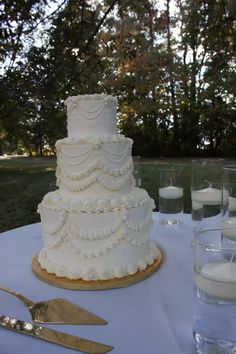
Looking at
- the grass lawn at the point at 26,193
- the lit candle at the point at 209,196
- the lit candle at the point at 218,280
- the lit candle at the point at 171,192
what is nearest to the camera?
the lit candle at the point at 218,280

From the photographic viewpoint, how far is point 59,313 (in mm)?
1000

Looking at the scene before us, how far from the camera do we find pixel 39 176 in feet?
25.6

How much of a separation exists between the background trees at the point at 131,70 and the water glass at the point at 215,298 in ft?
10.4

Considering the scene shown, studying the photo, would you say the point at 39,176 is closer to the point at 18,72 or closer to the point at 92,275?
the point at 18,72

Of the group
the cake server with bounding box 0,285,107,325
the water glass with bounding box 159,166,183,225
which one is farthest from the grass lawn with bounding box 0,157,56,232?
the cake server with bounding box 0,285,107,325

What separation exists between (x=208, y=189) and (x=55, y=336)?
107 cm

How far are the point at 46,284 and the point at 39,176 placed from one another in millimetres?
6730

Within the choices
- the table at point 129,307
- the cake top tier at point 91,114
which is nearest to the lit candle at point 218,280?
the table at point 129,307

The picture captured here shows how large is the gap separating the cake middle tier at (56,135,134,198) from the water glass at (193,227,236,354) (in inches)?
24.1

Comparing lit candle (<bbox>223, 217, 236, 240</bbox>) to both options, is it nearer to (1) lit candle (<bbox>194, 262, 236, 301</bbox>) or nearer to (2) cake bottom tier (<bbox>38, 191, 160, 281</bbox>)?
(1) lit candle (<bbox>194, 262, 236, 301</bbox>)

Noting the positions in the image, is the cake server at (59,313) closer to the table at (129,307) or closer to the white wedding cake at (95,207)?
the table at (129,307)

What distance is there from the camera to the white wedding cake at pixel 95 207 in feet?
4.34

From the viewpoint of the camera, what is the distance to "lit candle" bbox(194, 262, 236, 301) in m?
0.77

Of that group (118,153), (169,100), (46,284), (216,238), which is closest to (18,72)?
(118,153)
